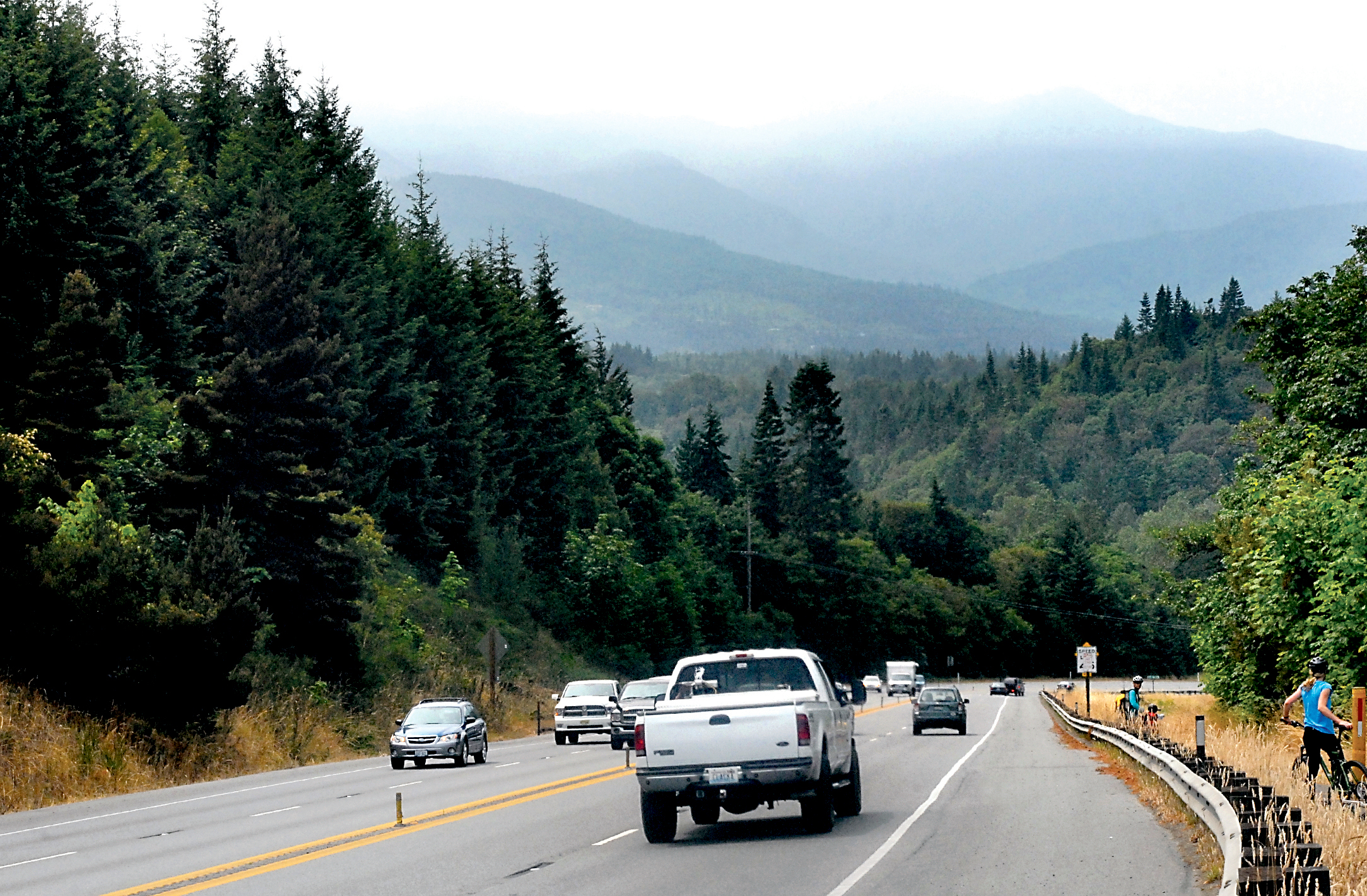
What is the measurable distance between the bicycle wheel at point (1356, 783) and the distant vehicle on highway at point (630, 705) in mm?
22931

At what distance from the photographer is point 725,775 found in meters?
17.4

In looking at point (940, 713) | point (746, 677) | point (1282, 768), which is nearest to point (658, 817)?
point (746, 677)

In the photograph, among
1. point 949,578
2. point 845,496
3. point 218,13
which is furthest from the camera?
point 949,578

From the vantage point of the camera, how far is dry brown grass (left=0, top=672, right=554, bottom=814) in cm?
2783

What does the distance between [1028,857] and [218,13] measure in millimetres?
65050

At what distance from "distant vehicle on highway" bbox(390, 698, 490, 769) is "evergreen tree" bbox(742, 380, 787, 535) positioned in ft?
333

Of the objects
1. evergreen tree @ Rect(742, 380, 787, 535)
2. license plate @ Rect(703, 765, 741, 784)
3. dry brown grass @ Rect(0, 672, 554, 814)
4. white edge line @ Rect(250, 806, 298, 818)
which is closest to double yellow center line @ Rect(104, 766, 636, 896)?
white edge line @ Rect(250, 806, 298, 818)

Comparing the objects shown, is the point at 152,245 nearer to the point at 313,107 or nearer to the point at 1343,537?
the point at 313,107

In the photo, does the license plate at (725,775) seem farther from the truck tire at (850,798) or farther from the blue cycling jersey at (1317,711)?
the blue cycling jersey at (1317,711)

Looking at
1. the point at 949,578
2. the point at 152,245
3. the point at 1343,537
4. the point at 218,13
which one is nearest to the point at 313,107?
the point at 218,13

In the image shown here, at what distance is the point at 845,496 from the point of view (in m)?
139

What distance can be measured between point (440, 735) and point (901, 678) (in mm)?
82616

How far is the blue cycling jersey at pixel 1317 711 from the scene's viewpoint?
1778 centimetres

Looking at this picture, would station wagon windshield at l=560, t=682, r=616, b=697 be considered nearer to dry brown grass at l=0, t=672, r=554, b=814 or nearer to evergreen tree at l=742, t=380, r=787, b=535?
dry brown grass at l=0, t=672, r=554, b=814
